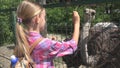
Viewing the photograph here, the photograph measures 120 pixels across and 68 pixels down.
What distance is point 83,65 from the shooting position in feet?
17.1

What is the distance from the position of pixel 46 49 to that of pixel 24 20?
0.28 m

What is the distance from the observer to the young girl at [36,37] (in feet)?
9.28

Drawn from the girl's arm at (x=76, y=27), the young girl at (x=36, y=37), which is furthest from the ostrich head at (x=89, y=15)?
the young girl at (x=36, y=37)

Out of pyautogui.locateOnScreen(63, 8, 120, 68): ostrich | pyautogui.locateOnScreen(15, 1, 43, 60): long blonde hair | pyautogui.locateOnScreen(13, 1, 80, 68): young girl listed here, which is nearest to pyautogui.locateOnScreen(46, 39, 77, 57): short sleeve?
pyautogui.locateOnScreen(13, 1, 80, 68): young girl

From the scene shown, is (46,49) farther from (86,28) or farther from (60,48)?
(86,28)

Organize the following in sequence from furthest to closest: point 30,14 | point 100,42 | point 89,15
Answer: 1. point 100,42
2. point 89,15
3. point 30,14

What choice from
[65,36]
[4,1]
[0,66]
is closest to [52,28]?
[65,36]

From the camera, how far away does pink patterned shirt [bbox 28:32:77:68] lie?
9.34ft

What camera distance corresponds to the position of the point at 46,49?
284 centimetres

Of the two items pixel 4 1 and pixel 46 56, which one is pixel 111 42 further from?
pixel 4 1

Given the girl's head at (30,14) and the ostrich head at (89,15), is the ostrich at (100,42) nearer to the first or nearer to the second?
the ostrich head at (89,15)

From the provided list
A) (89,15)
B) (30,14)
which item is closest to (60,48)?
(30,14)

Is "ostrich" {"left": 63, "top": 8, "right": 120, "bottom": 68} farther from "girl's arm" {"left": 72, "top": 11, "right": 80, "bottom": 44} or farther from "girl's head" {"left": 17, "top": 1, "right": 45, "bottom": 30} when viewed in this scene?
"girl's head" {"left": 17, "top": 1, "right": 45, "bottom": 30}

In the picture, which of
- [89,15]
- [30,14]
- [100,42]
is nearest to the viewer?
[30,14]
